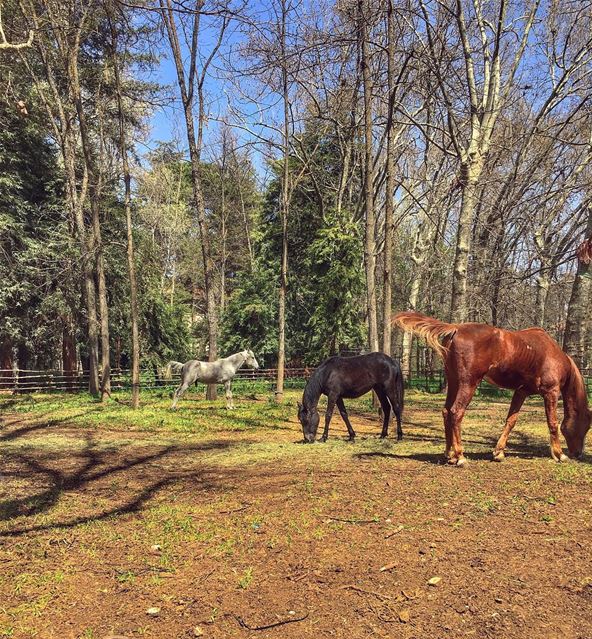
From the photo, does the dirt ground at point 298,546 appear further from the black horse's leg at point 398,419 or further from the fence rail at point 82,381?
the fence rail at point 82,381

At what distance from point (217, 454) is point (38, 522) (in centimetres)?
362

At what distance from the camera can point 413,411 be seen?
579 inches

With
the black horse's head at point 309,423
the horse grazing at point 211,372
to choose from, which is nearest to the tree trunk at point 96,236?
the horse grazing at point 211,372

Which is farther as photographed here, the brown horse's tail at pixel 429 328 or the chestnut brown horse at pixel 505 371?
the brown horse's tail at pixel 429 328

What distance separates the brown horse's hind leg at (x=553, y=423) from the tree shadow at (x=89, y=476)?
15.4ft

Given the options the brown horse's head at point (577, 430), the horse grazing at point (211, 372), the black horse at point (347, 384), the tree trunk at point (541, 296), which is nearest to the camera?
the brown horse's head at point (577, 430)

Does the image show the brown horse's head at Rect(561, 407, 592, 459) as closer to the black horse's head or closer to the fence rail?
the black horse's head

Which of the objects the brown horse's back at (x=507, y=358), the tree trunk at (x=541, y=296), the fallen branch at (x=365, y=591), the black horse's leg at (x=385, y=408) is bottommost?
the fallen branch at (x=365, y=591)

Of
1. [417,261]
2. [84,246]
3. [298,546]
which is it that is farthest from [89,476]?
[417,261]

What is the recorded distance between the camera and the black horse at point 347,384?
920 cm

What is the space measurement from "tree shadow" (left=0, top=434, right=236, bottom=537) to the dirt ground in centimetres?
4

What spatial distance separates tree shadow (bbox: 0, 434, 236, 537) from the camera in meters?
5.37

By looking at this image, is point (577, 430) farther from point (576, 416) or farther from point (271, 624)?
point (271, 624)

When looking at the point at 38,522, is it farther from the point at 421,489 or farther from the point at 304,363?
the point at 304,363
